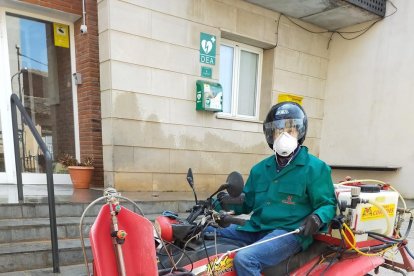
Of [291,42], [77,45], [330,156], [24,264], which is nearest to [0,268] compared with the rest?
[24,264]

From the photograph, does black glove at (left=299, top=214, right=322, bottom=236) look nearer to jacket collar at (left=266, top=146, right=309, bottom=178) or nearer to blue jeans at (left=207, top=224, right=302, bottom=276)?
blue jeans at (left=207, top=224, right=302, bottom=276)

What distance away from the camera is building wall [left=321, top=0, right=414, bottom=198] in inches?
256

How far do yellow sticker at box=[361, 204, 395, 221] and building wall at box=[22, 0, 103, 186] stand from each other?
13.9 feet

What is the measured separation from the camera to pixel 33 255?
2955mm

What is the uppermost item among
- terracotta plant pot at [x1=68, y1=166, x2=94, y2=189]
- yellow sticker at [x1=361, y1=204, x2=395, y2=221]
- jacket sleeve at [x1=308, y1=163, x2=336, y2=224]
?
jacket sleeve at [x1=308, y1=163, x2=336, y2=224]

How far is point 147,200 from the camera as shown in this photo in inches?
172

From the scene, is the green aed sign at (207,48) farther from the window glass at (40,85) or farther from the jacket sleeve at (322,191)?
the jacket sleeve at (322,191)

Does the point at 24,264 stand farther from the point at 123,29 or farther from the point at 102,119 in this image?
the point at 123,29

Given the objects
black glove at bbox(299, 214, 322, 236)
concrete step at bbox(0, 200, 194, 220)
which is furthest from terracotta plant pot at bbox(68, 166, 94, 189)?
black glove at bbox(299, 214, 322, 236)

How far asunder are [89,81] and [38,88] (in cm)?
100

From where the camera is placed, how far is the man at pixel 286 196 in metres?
2.04

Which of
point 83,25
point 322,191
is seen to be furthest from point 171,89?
point 322,191

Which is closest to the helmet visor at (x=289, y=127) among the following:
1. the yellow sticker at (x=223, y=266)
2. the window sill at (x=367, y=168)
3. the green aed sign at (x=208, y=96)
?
the yellow sticker at (x=223, y=266)

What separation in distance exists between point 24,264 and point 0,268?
0.19 meters
